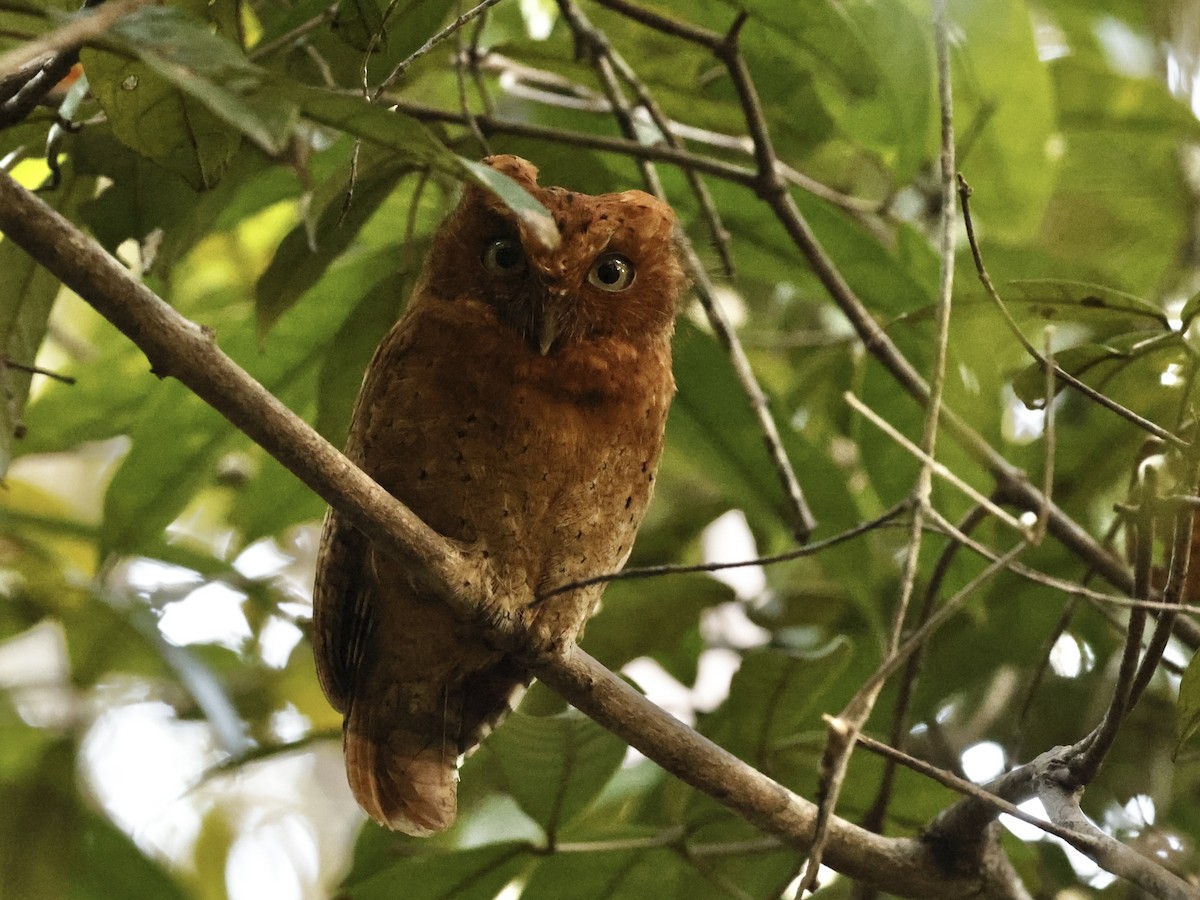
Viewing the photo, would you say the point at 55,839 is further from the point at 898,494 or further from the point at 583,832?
the point at 898,494

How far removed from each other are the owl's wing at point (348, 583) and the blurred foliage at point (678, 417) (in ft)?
0.48

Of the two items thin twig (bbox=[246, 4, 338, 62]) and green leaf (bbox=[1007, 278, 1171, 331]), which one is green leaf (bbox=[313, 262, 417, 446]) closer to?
thin twig (bbox=[246, 4, 338, 62])

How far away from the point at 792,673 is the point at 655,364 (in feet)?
1.58

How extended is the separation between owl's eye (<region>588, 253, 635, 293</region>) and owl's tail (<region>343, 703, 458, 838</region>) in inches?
28.6

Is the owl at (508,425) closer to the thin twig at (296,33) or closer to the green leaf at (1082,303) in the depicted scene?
the thin twig at (296,33)

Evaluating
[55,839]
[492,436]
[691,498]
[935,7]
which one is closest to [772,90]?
[935,7]

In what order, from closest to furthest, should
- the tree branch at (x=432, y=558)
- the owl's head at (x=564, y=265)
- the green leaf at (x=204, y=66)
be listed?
the green leaf at (x=204, y=66), the tree branch at (x=432, y=558), the owl's head at (x=564, y=265)

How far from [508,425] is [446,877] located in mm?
617

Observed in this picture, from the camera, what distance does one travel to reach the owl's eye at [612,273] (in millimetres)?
1718

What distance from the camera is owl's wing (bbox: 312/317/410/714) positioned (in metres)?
1.72

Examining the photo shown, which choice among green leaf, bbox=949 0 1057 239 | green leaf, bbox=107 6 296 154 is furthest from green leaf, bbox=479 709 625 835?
green leaf, bbox=949 0 1057 239

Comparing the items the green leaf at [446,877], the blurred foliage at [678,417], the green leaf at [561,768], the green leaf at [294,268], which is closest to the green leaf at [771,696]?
the blurred foliage at [678,417]

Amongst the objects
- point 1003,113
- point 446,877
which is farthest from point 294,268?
point 1003,113

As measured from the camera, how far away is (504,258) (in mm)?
1696
